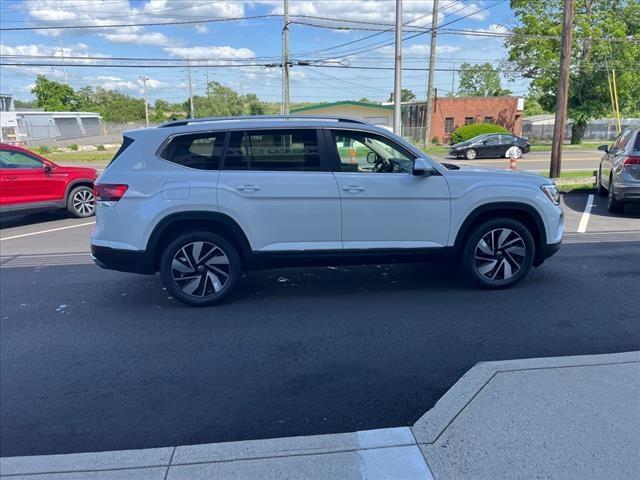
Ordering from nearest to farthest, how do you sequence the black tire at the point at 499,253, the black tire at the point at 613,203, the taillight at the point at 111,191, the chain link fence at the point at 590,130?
the taillight at the point at 111,191 → the black tire at the point at 499,253 → the black tire at the point at 613,203 → the chain link fence at the point at 590,130

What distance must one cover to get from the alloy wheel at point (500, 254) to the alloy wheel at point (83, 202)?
898cm

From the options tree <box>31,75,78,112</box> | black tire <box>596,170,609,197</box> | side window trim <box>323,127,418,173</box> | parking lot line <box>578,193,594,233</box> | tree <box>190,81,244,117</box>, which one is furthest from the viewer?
tree <box>190,81,244,117</box>

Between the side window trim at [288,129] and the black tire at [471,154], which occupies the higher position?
the side window trim at [288,129]

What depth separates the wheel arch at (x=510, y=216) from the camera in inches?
219

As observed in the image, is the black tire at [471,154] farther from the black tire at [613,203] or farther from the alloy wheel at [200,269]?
the alloy wheel at [200,269]

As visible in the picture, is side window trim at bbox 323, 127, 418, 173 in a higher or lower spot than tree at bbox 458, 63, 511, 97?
lower

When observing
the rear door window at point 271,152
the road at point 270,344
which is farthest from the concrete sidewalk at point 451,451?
the rear door window at point 271,152

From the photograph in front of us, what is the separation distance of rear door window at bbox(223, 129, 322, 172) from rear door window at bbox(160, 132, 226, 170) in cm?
11

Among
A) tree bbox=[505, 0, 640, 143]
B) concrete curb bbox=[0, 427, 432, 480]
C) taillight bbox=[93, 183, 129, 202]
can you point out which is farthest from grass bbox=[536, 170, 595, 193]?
tree bbox=[505, 0, 640, 143]

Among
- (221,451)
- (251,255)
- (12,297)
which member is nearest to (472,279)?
(251,255)

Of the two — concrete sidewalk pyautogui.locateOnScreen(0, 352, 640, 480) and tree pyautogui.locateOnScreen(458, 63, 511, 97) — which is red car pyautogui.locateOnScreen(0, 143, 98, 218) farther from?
tree pyautogui.locateOnScreen(458, 63, 511, 97)

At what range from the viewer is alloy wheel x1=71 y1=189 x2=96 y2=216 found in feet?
37.2

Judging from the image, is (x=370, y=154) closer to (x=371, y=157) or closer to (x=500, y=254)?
(x=371, y=157)

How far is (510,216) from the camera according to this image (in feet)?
18.9
